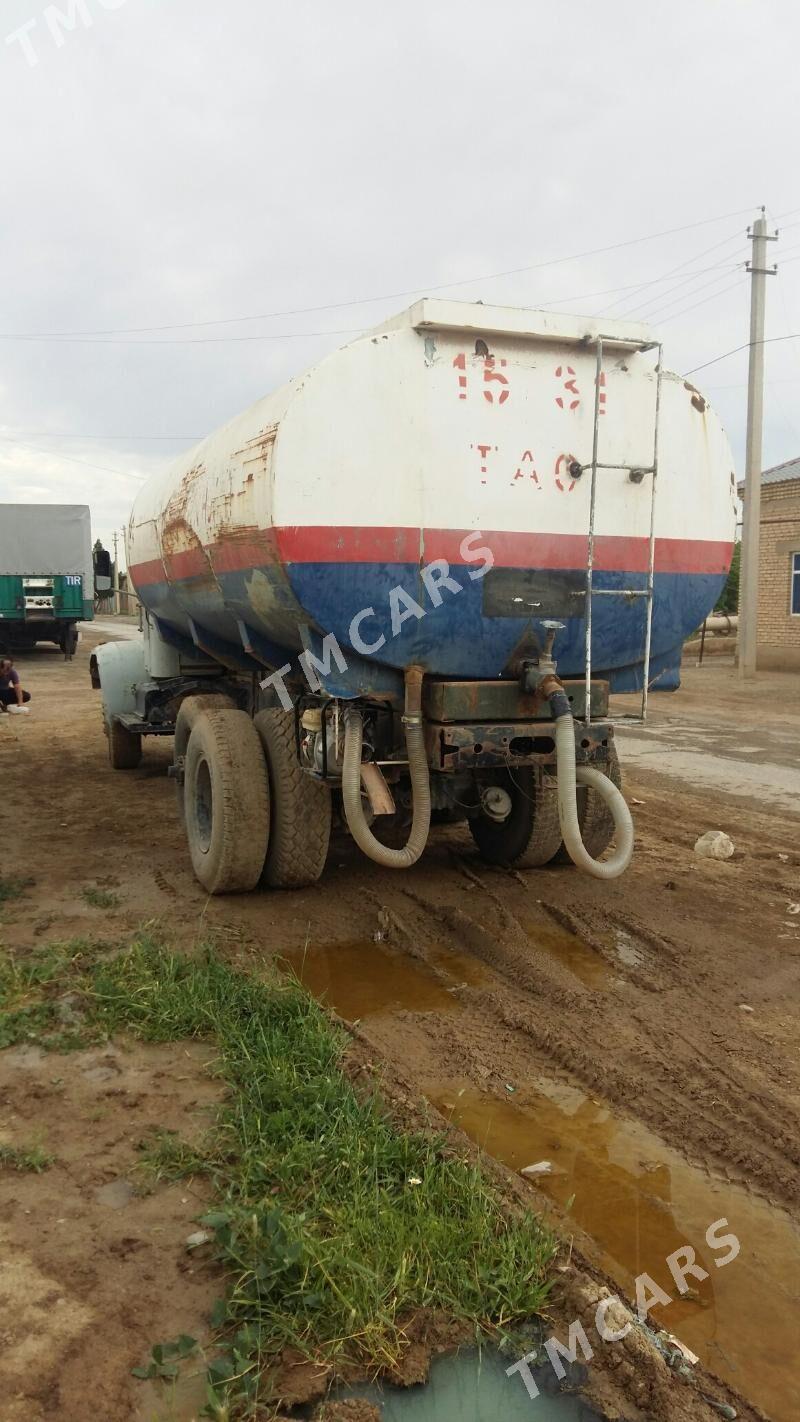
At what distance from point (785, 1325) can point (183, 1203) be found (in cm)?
163

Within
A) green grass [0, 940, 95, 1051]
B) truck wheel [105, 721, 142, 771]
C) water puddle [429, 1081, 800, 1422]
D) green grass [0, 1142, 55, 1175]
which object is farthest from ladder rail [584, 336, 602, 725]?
truck wheel [105, 721, 142, 771]

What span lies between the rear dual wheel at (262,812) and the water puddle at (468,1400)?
136 inches

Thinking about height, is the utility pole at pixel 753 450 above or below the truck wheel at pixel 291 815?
above

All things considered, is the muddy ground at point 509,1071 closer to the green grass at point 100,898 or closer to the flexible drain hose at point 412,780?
the green grass at point 100,898

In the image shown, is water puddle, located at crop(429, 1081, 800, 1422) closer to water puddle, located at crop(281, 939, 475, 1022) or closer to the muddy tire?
water puddle, located at crop(281, 939, 475, 1022)

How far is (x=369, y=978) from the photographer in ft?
→ 15.6

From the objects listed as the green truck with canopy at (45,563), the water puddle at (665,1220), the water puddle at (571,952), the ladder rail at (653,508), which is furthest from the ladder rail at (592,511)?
the green truck with canopy at (45,563)

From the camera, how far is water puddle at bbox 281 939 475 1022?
4449 millimetres

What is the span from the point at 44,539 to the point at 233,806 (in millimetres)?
18828

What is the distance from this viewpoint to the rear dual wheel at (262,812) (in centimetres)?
562

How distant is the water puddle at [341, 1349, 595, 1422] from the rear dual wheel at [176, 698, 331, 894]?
3461mm

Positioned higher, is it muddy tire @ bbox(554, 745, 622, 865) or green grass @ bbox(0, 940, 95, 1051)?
muddy tire @ bbox(554, 745, 622, 865)

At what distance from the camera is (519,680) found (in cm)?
509

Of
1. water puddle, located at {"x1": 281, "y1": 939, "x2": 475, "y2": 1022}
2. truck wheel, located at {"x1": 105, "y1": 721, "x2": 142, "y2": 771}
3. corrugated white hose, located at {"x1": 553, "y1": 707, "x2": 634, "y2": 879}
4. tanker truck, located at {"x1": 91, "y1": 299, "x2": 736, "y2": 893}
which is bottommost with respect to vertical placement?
water puddle, located at {"x1": 281, "y1": 939, "x2": 475, "y2": 1022}
